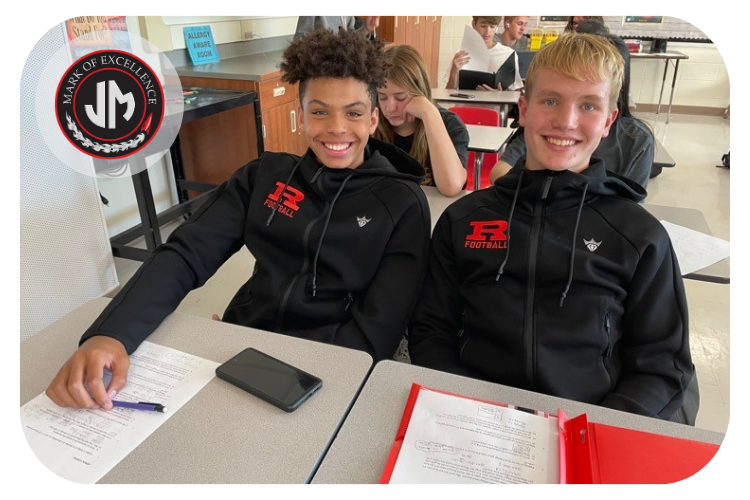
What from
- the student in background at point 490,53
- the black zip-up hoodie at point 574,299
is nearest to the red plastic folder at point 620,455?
the black zip-up hoodie at point 574,299

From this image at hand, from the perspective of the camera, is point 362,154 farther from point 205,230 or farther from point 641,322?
point 641,322

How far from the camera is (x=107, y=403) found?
78 centimetres

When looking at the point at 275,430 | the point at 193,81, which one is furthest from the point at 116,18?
the point at 275,430

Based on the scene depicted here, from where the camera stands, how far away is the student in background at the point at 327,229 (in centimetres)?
115

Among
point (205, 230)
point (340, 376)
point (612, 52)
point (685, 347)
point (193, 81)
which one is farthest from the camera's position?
point (193, 81)

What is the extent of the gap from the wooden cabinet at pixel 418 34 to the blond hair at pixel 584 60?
158 inches

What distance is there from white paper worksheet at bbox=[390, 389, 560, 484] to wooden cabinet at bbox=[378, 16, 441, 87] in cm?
461

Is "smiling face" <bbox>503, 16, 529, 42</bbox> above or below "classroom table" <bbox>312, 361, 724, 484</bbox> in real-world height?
above

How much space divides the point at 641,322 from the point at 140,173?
7.40 ft

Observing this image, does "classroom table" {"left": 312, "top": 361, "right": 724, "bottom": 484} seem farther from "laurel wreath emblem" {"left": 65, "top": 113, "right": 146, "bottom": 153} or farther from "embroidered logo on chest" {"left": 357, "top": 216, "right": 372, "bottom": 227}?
"laurel wreath emblem" {"left": 65, "top": 113, "right": 146, "bottom": 153}

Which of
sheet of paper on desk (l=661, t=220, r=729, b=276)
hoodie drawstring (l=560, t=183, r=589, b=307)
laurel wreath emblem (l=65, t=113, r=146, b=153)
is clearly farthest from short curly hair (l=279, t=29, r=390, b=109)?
laurel wreath emblem (l=65, t=113, r=146, b=153)

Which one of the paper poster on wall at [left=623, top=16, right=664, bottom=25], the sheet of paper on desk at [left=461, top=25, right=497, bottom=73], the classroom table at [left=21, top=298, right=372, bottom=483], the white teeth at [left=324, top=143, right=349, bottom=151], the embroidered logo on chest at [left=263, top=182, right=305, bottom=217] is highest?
the paper poster on wall at [left=623, top=16, right=664, bottom=25]

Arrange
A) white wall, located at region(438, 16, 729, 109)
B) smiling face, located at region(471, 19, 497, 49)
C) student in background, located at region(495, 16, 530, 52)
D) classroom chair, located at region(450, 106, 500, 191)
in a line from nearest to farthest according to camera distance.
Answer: classroom chair, located at region(450, 106, 500, 191) < smiling face, located at region(471, 19, 497, 49) < student in background, located at region(495, 16, 530, 52) < white wall, located at region(438, 16, 729, 109)

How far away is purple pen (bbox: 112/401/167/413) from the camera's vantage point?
77 centimetres
